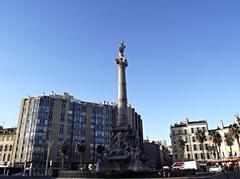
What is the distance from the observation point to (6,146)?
260 ft

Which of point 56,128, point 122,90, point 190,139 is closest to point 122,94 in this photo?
point 122,90

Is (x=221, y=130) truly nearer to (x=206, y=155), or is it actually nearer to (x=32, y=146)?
(x=206, y=155)

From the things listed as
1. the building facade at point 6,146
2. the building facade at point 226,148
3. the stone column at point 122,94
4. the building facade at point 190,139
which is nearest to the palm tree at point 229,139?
the building facade at point 226,148

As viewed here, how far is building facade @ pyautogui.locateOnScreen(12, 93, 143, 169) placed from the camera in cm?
7344

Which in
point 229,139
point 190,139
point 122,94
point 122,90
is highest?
point 122,90

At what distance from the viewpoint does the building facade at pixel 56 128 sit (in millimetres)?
73438

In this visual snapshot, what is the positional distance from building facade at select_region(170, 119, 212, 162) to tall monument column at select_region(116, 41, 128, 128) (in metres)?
45.5

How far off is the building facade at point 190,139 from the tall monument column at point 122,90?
45.5 meters

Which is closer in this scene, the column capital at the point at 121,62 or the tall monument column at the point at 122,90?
the tall monument column at the point at 122,90

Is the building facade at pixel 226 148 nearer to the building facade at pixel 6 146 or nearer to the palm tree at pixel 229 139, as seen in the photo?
the palm tree at pixel 229 139

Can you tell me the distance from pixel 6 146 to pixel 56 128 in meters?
19.2

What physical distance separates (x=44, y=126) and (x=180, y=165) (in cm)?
4754

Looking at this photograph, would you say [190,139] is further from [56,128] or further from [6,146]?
[6,146]

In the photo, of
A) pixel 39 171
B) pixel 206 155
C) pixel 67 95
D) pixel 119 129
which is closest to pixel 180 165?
pixel 206 155
